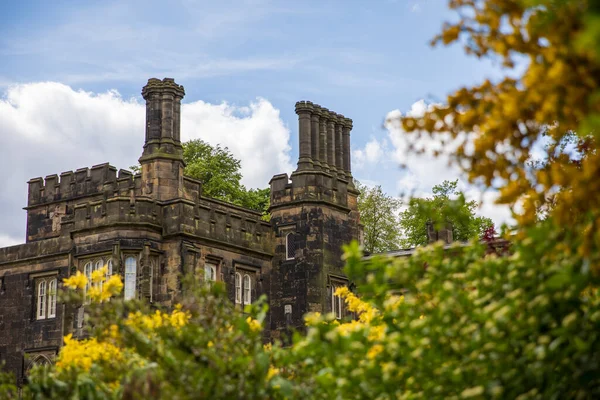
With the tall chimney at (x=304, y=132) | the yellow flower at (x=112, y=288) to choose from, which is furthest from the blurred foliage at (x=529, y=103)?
the tall chimney at (x=304, y=132)

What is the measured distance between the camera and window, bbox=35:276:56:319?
34188 millimetres

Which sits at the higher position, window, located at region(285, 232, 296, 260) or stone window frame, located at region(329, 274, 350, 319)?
window, located at region(285, 232, 296, 260)

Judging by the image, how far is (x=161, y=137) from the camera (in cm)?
3506

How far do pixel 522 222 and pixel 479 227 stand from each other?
142 feet

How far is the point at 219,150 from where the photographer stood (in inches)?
2210

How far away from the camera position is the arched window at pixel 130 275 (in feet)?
104

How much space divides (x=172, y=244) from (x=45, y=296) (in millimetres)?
5095

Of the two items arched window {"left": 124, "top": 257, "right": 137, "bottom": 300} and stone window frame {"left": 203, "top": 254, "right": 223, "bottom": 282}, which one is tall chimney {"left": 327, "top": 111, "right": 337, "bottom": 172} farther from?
arched window {"left": 124, "top": 257, "right": 137, "bottom": 300}

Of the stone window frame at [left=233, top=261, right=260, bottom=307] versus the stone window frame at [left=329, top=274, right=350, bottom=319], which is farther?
the stone window frame at [left=329, top=274, right=350, bottom=319]

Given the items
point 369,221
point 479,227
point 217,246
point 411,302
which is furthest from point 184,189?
point 411,302

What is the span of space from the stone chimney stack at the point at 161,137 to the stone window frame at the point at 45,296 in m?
4.28

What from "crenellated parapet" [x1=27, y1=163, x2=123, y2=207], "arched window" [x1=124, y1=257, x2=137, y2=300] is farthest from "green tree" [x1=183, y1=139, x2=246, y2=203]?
"arched window" [x1=124, y1=257, x2=137, y2=300]

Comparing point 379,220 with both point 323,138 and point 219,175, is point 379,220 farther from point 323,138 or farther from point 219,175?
point 323,138

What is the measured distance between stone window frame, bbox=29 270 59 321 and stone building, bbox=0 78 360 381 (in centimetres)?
3
